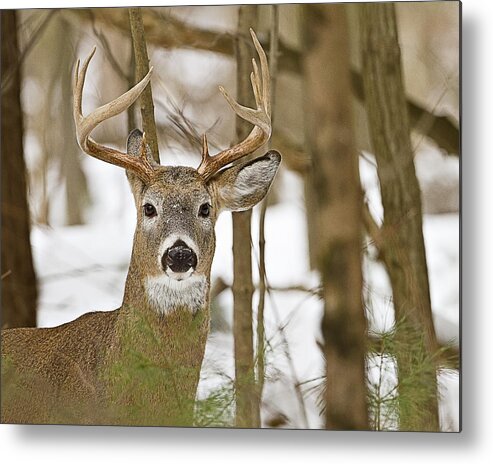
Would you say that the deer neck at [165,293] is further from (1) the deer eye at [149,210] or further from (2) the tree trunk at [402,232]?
(2) the tree trunk at [402,232]

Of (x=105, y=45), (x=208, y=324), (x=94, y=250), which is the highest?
(x=105, y=45)

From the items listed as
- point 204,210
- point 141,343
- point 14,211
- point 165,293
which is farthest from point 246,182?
point 14,211

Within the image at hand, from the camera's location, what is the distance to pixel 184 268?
3004 mm

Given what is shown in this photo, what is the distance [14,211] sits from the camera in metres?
3.16

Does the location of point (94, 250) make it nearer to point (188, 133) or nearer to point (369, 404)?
point (188, 133)

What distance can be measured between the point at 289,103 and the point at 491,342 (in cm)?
79

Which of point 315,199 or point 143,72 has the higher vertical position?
point 143,72

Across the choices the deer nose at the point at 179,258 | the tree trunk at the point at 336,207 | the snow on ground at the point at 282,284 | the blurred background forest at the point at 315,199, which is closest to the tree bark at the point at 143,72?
the blurred background forest at the point at 315,199

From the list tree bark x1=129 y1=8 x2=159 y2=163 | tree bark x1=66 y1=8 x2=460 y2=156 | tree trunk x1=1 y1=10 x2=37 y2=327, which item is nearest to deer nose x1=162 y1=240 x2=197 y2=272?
tree bark x1=129 y1=8 x2=159 y2=163

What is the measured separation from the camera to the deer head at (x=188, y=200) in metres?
3.00

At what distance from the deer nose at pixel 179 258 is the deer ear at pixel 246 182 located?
0.46 feet

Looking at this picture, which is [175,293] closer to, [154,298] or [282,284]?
[154,298]

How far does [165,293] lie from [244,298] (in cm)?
20

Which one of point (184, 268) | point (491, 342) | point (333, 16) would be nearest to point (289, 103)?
point (333, 16)
